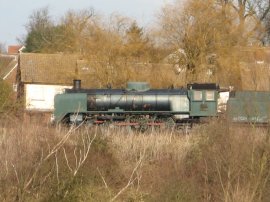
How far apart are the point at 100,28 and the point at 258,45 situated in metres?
10.7

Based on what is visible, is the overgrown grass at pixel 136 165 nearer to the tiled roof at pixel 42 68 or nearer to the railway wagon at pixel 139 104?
the railway wagon at pixel 139 104

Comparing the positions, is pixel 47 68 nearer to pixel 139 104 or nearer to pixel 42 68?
pixel 42 68

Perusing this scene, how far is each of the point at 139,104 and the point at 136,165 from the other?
1609cm

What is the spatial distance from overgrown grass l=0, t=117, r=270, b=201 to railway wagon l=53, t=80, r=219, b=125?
27.6 ft

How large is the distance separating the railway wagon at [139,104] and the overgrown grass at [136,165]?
8398mm

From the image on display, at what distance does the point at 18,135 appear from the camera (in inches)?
595

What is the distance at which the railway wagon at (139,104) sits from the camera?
28.8 metres

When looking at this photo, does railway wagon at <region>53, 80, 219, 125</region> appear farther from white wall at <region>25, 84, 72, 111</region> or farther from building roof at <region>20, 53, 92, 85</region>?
white wall at <region>25, 84, 72, 111</region>

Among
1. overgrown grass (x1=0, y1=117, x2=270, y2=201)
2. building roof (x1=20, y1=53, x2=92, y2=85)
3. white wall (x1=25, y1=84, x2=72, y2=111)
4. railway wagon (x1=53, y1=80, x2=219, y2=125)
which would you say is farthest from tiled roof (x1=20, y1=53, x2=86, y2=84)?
overgrown grass (x1=0, y1=117, x2=270, y2=201)

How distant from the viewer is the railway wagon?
2880 centimetres

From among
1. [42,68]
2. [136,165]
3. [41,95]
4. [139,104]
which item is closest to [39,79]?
[42,68]

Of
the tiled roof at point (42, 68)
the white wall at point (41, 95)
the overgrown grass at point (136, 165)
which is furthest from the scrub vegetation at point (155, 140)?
the white wall at point (41, 95)

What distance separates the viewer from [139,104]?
2906cm

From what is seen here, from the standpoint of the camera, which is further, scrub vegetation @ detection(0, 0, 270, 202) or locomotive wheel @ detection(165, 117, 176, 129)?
locomotive wheel @ detection(165, 117, 176, 129)
